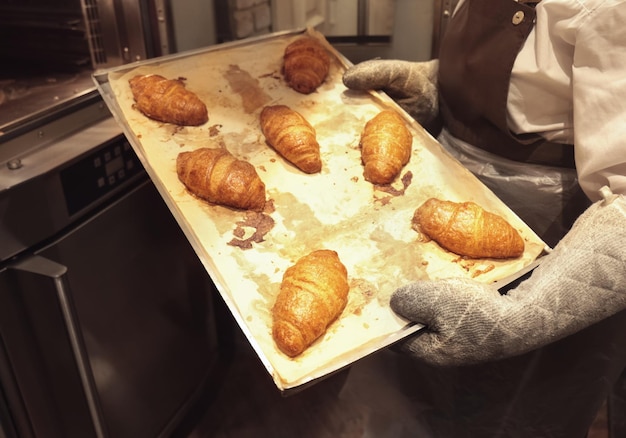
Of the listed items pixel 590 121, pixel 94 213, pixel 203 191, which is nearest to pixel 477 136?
pixel 590 121

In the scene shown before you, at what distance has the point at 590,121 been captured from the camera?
3.56 feet

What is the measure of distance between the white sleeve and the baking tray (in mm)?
204

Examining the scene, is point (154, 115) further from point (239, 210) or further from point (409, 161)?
point (409, 161)

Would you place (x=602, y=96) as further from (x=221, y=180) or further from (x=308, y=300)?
(x=221, y=180)

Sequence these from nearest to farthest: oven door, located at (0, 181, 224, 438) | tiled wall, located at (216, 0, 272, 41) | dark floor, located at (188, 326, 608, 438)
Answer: oven door, located at (0, 181, 224, 438)
tiled wall, located at (216, 0, 272, 41)
dark floor, located at (188, 326, 608, 438)

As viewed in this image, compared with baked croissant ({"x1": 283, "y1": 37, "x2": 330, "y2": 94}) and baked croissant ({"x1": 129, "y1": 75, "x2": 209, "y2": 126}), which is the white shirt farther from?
baked croissant ({"x1": 129, "y1": 75, "x2": 209, "y2": 126})

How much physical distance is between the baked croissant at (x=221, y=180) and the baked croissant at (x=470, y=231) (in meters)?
0.37

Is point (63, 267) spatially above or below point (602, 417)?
above

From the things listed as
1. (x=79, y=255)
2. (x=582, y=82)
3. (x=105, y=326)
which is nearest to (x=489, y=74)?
→ (x=582, y=82)

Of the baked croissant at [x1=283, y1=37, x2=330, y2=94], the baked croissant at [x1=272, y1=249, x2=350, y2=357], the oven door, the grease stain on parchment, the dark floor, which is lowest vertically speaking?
the dark floor

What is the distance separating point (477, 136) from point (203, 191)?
2.13 ft

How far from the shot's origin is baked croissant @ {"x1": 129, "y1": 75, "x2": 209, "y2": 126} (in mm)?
1395

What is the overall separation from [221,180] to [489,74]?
62 cm

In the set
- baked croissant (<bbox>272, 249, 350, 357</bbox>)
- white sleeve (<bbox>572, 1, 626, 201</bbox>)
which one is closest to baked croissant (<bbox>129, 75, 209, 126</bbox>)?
baked croissant (<bbox>272, 249, 350, 357</bbox>)
